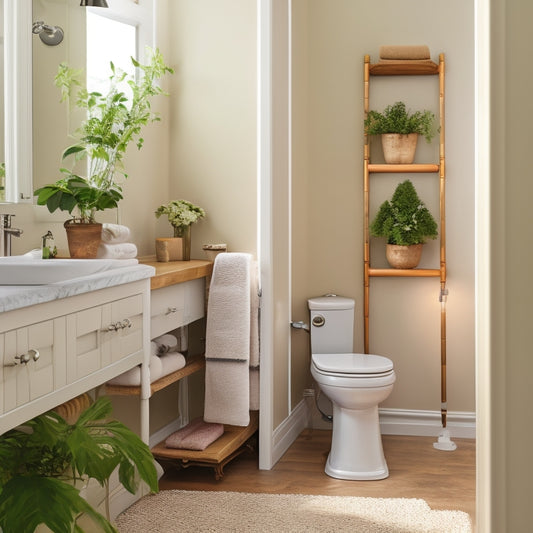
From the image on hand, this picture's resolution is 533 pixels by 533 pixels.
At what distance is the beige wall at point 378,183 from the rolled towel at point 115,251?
45.7 inches

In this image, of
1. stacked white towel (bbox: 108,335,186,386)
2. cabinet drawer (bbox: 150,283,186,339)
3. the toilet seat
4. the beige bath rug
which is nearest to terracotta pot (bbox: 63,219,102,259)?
cabinet drawer (bbox: 150,283,186,339)

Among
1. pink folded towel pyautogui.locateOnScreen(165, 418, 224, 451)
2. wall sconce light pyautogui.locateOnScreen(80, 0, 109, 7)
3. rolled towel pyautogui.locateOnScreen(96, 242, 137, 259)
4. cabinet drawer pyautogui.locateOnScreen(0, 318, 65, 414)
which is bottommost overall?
pink folded towel pyautogui.locateOnScreen(165, 418, 224, 451)

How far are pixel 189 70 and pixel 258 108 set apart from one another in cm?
47

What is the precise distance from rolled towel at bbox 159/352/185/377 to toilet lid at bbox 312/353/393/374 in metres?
0.70

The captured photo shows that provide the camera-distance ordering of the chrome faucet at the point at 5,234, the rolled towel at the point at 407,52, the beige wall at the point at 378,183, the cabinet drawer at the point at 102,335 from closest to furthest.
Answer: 1. the cabinet drawer at the point at 102,335
2. the chrome faucet at the point at 5,234
3. the rolled towel at the point at 407,52
4. the beige wall at the point at 378,183

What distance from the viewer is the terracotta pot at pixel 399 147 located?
396 cm

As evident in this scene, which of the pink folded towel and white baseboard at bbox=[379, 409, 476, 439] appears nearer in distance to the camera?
the pink folded towel

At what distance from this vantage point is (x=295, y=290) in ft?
13.0

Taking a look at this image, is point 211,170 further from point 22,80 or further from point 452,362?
point 452,362

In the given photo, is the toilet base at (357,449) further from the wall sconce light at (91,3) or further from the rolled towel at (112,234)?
the wall sconce light at (91,3)

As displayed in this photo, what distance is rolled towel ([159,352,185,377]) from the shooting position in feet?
Result: 10.1

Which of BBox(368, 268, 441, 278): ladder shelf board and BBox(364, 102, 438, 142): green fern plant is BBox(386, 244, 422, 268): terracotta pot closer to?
BBox(368, 268, 441, 278): ladder shelf board

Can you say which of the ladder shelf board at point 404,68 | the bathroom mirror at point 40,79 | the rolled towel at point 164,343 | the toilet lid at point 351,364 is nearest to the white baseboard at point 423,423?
the toilet lid at point 351,364

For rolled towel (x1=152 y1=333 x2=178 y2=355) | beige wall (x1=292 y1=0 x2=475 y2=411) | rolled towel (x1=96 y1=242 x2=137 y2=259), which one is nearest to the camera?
rolled towel (x1=96 y1=242 x2=137 y2=259)
